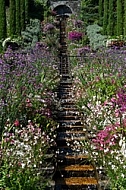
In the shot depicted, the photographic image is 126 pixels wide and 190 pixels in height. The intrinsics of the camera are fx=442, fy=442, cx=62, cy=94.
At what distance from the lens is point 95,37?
73.0 feet

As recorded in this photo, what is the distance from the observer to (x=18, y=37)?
73.9 feet

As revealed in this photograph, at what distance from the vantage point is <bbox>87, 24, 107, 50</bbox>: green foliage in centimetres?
2070

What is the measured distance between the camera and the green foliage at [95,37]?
2070cm

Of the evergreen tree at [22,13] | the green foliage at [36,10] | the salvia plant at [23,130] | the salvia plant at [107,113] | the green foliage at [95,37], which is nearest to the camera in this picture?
the salvia plant at [23,130]

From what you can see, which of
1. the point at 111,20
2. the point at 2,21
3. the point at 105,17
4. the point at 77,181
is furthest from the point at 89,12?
the point at 77,181

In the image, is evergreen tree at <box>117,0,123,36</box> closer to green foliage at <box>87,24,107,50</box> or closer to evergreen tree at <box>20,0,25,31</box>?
green foliage at <box>87,24,107,50</box>

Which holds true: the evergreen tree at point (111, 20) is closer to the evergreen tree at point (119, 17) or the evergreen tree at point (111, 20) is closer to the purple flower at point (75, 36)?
the evergreen tree at point (119, 17)

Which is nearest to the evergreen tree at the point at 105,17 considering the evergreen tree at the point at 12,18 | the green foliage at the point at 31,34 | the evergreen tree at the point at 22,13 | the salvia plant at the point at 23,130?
the green foliage at the point at 31,34

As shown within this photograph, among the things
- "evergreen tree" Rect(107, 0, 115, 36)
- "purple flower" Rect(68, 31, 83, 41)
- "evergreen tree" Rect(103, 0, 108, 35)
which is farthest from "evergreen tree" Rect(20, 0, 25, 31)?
"evergreen tree" Rect(107, 0, 115, 36)

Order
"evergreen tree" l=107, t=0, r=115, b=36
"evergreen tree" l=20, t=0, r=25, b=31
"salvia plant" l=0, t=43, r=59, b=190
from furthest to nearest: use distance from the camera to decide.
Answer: "evergreen tree" l=20, t=0, r=25, b=31 < "evergreen tree" l=107, t=0, r=115, b=36 < "salvia plant" l=0, t=43, r=59, b=190

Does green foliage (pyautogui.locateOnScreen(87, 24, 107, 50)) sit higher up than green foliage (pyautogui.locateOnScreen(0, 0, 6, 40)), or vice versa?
green foliage (pyautogui.locateOnScreen(0, 0, 6, 40))

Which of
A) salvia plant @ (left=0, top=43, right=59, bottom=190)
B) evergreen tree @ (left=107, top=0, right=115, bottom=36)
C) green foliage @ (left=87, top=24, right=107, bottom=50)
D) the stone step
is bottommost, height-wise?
the stone step

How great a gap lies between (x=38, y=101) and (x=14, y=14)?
1818 centimetres

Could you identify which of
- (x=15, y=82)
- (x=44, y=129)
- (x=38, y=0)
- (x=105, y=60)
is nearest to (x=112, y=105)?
(x=44, y=129)
